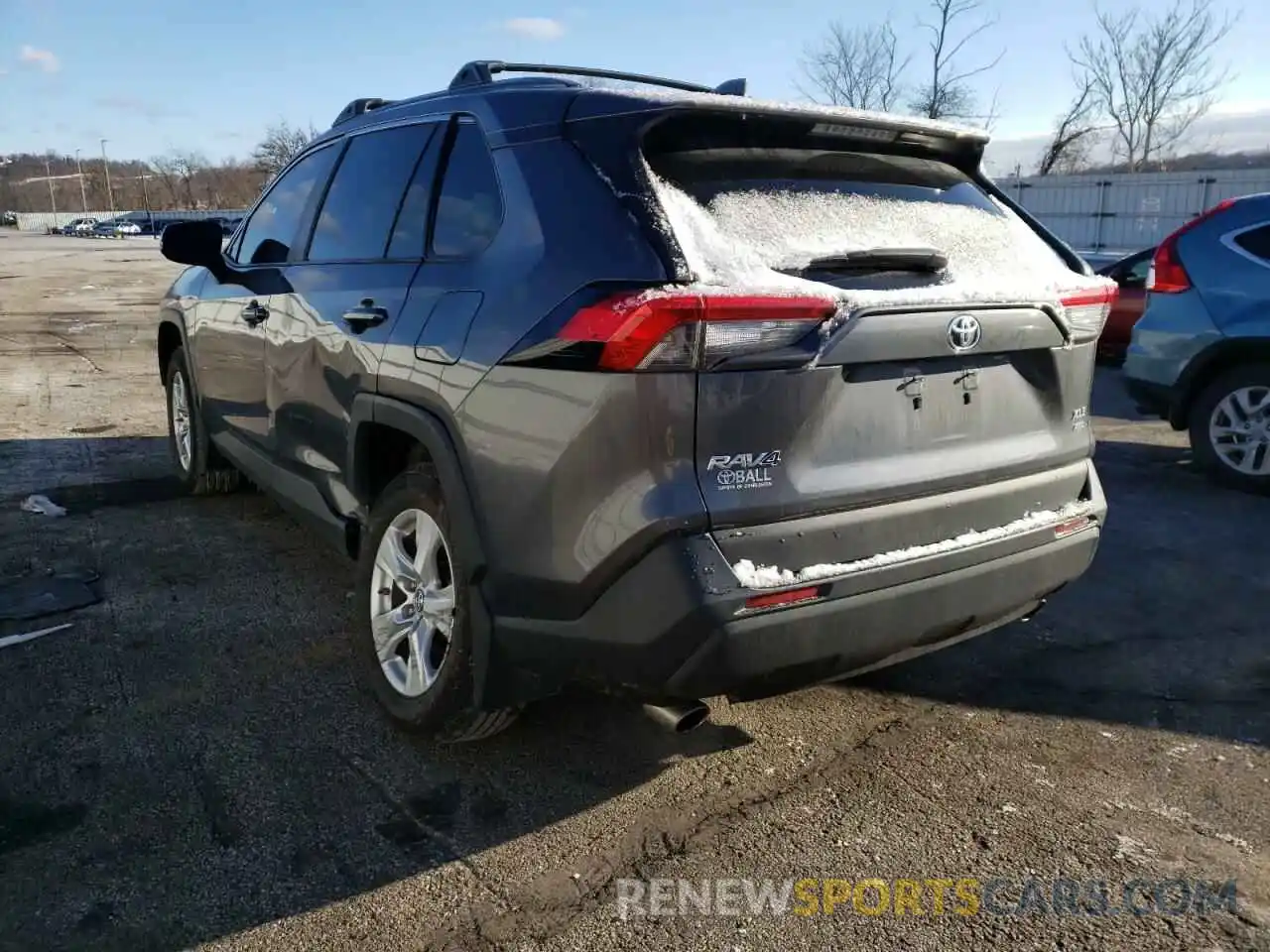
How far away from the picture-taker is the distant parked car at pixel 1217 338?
611cm

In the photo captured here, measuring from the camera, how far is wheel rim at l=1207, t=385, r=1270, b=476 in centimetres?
616

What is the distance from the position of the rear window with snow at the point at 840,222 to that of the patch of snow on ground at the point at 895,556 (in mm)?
623

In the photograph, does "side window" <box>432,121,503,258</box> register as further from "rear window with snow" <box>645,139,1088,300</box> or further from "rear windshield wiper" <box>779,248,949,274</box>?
"rear windshield wiper" <box>779,248,949,274</box>

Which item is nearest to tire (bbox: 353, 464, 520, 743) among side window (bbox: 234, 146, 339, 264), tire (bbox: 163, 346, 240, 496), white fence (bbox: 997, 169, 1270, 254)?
side window (bbox: 234, 146, 339, 264)

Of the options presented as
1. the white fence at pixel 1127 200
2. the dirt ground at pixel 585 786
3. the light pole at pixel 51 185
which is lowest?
the dirt ground at pixel 585 786

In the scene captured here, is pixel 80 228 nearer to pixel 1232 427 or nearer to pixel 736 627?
pixel 1232 427

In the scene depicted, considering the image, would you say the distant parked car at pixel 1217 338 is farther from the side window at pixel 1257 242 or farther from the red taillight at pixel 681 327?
the red taillight at pixel 681 327

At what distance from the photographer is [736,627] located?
91.0 inches

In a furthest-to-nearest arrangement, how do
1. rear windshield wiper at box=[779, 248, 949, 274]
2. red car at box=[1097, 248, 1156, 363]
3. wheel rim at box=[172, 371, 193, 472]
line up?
red car at box=[1097, 248, 1156, 363], wheel rim at box=[172, 371, 193, 472], rear windshield wiper at box=[779, 248, 949, 274]

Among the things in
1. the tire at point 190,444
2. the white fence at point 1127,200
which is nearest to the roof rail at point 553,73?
the tire at point 190,444

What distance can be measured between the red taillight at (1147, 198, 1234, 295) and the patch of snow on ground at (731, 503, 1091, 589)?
4.08 m

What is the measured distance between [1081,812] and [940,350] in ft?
4.46

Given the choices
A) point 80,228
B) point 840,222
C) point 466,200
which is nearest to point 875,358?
point 840,222

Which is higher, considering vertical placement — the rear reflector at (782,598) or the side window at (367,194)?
the side window at (367,194)
